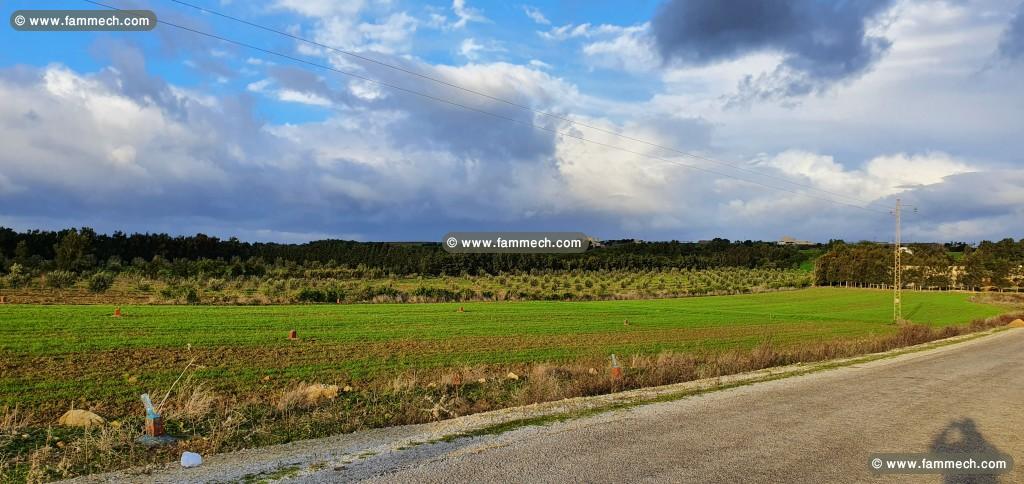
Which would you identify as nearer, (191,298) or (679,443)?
(679,443)

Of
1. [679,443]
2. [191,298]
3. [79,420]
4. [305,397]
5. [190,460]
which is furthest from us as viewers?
[191,298]

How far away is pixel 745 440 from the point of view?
10398 mm

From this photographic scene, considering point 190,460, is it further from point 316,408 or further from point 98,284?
point 98,284

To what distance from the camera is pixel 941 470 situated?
9.08 meters

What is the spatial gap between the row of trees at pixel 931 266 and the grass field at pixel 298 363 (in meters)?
87.5

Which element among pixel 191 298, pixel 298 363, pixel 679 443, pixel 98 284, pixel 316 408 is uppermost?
pixel 98 284

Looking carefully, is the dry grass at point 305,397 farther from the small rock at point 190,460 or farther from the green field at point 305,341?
the small rock at point 190,460

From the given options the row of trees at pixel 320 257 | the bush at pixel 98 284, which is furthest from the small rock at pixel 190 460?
the row of trees at pixel 320 257

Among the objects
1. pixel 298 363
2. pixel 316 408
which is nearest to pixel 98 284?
pixel 298 363

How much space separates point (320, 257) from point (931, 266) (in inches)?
4829

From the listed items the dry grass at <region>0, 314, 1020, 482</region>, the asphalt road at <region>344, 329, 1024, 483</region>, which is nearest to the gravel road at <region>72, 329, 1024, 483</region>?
the asphalt road at <region>344, 329, 1024, 483</region>

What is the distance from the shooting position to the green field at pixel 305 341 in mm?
18562

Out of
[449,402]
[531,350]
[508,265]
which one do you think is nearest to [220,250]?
[508,265]

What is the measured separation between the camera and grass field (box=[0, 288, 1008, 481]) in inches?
435
